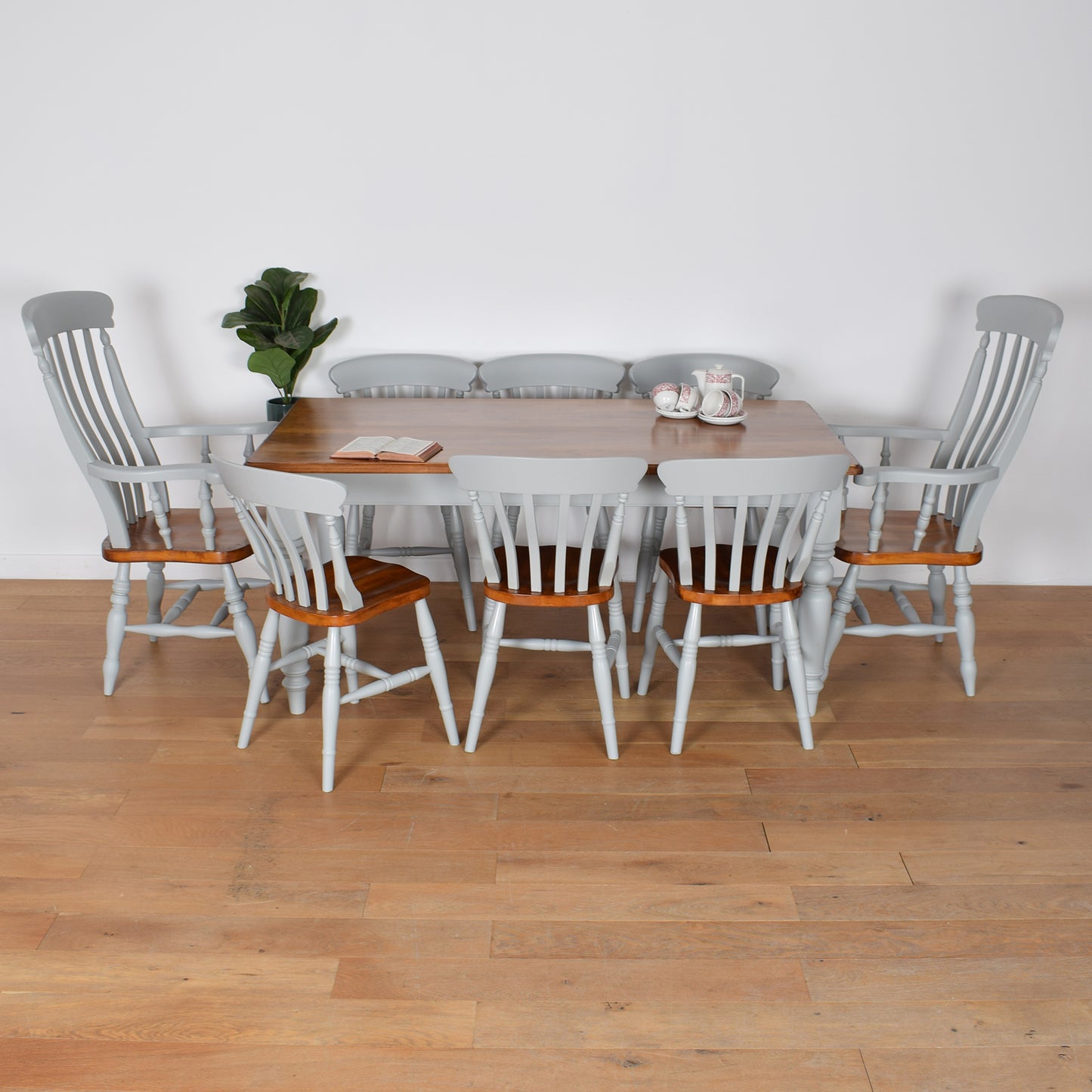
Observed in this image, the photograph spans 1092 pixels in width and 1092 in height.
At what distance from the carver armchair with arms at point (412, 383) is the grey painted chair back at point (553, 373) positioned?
82 millimetres

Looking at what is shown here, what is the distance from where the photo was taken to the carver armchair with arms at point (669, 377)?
327cm

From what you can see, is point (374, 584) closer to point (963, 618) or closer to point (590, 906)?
point (590, 906)

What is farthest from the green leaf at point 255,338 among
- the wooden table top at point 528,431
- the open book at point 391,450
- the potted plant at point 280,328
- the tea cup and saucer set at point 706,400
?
the tea cup and saucer set at point 706,400

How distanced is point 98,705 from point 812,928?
6.65ft

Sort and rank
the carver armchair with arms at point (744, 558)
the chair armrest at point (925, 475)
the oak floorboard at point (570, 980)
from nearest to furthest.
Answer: the oak floorboard at point (570, 980) → the carver armchair with arms at point (744, 558) → the chair armrest at point (925, 475)

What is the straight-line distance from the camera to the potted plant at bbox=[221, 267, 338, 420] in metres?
3.15

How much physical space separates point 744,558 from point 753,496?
420mm

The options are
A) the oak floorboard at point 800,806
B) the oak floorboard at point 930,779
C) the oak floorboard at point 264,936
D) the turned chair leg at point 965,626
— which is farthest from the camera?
the turned chair leg at point 965,626

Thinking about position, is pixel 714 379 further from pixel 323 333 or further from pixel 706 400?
pixel 323 333

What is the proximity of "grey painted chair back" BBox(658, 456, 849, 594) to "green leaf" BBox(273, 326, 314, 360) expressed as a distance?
56.6 inches

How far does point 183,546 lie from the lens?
278cm

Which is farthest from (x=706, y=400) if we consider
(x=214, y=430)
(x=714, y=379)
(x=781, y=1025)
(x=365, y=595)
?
(x=781, y=1025)

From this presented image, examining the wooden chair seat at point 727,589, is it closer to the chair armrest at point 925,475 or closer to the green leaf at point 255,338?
the chair armrest at point 925,475

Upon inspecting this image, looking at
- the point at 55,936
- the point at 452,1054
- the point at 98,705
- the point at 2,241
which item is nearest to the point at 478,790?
the point at 452,1054
